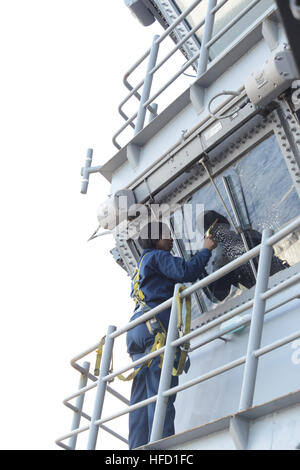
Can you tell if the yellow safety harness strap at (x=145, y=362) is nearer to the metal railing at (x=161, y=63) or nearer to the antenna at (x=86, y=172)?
the antenna at (x=86, y=172)

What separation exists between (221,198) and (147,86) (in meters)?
2.13

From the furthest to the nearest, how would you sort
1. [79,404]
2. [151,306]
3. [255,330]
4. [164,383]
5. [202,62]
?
1. [202,62]
2. [79,404]
3. [151,306]
4. [164,383]
5. [255,330]

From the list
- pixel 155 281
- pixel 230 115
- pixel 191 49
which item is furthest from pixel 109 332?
pixel 191 49

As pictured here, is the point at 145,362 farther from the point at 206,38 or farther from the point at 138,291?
the point at 206,38

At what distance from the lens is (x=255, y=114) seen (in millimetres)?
6156

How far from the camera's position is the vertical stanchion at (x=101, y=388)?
5.26 metres

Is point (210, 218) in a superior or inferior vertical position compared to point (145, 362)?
superior

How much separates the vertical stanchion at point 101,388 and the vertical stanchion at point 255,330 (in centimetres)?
162

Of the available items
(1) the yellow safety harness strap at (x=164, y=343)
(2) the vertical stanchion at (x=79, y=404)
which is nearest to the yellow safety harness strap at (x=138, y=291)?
(1) the yellow safety harness strap at (x=164, y=343)

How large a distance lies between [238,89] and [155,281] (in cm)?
192

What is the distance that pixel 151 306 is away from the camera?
6.09m

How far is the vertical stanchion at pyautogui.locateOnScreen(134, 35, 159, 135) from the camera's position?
313 inches

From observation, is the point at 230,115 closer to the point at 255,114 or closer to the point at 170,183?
the point at 255,114

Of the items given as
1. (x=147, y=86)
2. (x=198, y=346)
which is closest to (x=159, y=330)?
(x=198, y=346)
